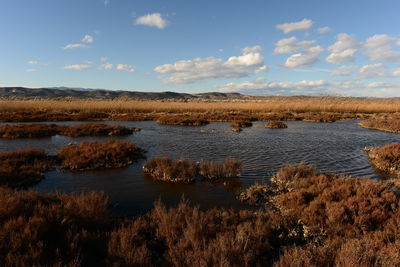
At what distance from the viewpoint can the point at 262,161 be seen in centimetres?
1246

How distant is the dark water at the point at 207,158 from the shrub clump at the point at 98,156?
60 centimetres

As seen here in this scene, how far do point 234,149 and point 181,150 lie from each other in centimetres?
311

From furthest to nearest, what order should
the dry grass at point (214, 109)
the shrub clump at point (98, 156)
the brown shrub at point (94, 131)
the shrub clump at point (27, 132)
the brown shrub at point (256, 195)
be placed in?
the dry grass at point (214, 109)
the brown shrub at point (94, 131)
the shrub clump at point (27, 132)
the shrub clump at point (98, 156)
the brown shrub at point (256, 195)

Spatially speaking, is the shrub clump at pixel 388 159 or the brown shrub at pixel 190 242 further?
the shrub clump at pixel 388 159

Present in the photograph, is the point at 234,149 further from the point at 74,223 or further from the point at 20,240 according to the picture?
the point at 20,240

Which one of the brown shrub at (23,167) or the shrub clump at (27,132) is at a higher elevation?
the shrub clump at (27,132)

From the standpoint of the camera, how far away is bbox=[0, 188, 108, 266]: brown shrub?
3889 millimetres

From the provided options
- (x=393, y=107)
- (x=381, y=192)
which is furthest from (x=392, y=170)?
(x=393, y=107)

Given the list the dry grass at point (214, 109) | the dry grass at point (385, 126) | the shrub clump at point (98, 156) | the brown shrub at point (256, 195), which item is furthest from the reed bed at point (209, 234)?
the dry grass at point (214, 109)

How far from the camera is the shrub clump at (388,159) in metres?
11.2

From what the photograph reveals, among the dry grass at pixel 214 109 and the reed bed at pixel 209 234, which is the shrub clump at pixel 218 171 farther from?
the dry grass at pixel 214 109

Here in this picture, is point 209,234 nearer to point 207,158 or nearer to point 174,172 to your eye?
point 174,172

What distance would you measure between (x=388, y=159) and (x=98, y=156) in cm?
1323

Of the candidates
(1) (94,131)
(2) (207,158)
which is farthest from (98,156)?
(1) (94,131)
